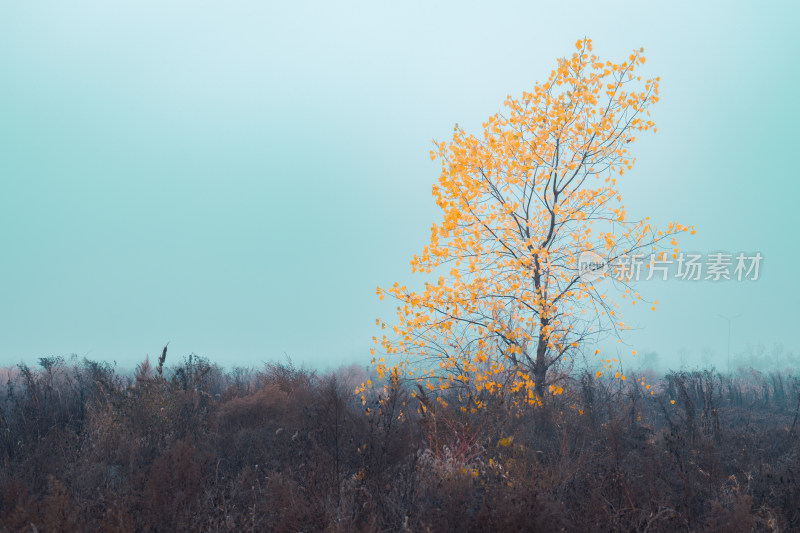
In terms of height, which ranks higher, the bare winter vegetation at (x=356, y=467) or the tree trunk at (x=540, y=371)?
the tree trunk at (x=540, y=371)

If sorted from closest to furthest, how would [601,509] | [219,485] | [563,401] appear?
[601,509] < [219,485] < [563,401]

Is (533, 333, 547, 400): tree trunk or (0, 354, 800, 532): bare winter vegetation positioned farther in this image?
(533, 333, 547, 400): tree trunk

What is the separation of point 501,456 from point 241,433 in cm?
445

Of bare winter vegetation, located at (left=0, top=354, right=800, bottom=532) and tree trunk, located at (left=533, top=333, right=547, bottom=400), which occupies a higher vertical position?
tree trunk, located at (left=533, top=333, right=547, bottom=400)

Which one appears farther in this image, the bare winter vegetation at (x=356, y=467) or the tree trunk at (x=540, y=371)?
the tree trunk at (x=540, y=371)

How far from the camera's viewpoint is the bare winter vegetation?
168 inches

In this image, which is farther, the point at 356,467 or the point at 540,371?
the point at 540,371

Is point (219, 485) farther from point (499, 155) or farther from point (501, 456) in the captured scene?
point (499, 155)

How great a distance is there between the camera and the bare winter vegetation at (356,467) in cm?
426

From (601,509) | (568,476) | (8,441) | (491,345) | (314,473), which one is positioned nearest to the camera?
(601,509)

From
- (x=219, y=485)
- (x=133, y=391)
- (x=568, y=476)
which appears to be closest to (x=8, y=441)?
(x=133, y=391)

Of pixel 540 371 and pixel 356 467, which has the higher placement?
pixel 540 371

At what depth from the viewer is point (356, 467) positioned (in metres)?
6.16

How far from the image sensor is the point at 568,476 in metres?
5.47
